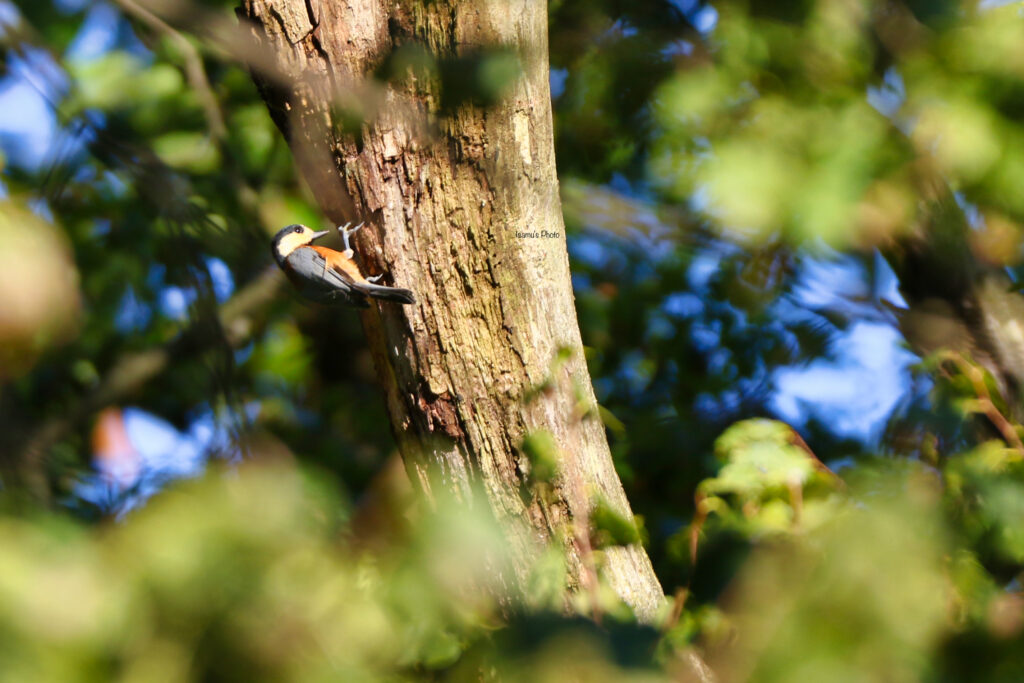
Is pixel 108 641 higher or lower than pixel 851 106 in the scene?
lower

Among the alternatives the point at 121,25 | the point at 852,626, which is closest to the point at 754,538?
the point at 852,626

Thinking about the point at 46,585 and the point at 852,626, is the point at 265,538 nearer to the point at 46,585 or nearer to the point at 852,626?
the point at 46,585

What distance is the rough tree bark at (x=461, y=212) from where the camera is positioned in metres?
1.44

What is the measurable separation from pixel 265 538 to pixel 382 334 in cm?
108

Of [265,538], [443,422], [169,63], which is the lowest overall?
[443,422]

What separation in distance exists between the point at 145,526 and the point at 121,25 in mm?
2128

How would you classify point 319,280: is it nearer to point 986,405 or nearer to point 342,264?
point 342,264

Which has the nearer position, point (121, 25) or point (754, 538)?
point (754, 538)

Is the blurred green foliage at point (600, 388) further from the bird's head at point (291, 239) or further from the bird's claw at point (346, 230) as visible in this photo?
the bird's claw at point (346, 230)

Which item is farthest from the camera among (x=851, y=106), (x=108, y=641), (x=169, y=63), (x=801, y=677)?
(x=169, y=63)

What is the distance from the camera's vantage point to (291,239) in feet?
7.53

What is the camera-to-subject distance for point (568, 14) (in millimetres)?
2062

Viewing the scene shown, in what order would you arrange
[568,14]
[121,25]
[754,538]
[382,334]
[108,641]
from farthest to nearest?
[121,25] → [568,14] → [382,334] → [754,538] → [108,641]

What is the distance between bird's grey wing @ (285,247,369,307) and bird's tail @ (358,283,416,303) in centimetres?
14
